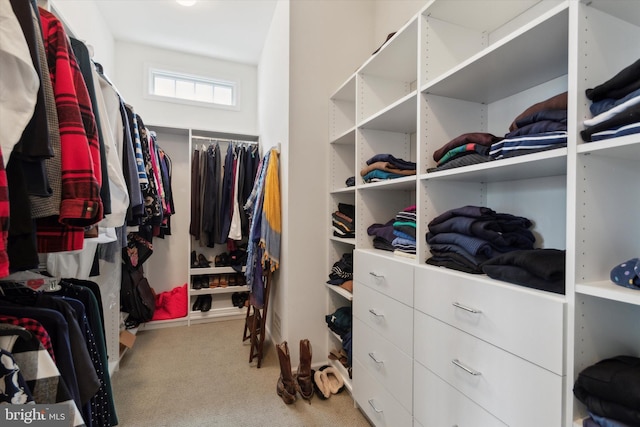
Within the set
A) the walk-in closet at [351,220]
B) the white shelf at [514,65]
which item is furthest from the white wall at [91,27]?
the white shelf at [514,65]

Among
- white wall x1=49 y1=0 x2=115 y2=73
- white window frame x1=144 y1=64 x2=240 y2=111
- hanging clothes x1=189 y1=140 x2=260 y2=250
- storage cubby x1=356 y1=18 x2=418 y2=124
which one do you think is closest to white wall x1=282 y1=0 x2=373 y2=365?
storage cubby x1=356 y1=18 x2=418 y2=124

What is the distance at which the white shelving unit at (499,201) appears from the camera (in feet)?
2.32

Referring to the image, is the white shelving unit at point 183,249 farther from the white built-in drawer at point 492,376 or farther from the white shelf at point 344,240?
the white built-in drawer at point 492,376

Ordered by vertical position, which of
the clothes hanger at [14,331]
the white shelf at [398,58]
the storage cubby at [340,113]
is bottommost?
the clothes hanger at [14,331]

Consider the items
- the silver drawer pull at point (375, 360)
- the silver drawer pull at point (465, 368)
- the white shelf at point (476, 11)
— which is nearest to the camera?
the silver drawer pull at point (465, 368)

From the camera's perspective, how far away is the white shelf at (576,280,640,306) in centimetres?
60

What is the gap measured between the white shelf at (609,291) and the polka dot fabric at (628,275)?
14 mm

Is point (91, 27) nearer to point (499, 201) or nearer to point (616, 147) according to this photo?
point (499, 201)

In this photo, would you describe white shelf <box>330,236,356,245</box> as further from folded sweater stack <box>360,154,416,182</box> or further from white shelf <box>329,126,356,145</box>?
white shelf <box>329,126,356,145</box>

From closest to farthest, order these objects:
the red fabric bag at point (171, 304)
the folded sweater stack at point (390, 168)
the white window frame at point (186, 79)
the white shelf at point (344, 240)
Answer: the folded sweater stack at point (390, 168), the white shelf at point (344, 240), the red fabric bag at point (171, 304), the white window frame at point (186, 79)

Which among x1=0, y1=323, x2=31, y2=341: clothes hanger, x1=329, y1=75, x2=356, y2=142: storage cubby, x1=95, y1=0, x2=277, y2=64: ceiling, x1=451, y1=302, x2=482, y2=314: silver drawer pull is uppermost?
x1=95, y1=0, x2=277, y2=64: ceiling

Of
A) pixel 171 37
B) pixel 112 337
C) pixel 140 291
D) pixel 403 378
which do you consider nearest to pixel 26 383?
pixel 403 378

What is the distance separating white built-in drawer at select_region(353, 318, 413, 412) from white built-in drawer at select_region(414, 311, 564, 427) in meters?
0.13

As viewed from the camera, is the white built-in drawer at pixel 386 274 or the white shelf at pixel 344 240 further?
the white shelf at pixel 344 240
